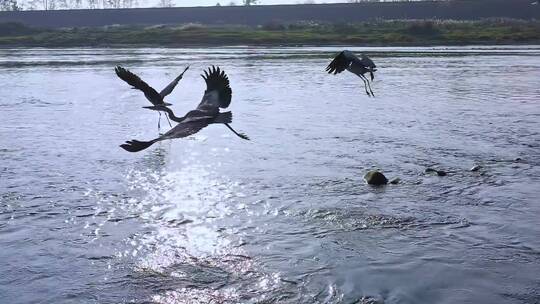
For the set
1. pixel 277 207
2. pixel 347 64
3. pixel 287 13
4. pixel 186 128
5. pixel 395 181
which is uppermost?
pixel 287 13

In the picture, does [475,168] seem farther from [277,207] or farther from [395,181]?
[277,207]

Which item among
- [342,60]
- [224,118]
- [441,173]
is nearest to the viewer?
[224,118]

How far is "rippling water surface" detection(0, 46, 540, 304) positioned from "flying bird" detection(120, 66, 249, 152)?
1433mm

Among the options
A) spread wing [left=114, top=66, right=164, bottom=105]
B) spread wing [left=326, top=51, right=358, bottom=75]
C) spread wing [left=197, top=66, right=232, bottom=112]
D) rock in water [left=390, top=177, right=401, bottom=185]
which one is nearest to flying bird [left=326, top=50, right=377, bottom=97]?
spread wing [left=326, top=51, right=358, bottom=75]

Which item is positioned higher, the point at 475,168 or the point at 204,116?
the point at 204,116

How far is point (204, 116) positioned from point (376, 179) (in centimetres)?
357

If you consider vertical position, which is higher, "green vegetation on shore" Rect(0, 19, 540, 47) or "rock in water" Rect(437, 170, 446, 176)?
"green vegetation on shore" Rect(0, 19, 540, 47)

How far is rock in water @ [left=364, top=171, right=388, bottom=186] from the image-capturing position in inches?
428

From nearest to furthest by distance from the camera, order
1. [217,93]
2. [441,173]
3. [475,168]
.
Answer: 1. [217,93]
2. [441,173]
3. [475,168]

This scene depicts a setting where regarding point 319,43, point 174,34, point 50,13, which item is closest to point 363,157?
point 319,43

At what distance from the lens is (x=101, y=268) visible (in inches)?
296

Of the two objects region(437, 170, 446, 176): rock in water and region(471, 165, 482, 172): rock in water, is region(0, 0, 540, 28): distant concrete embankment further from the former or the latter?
region(437, 170, 446, 176): rock in water

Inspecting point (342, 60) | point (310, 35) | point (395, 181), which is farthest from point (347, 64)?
point (310, 35)

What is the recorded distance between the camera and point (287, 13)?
9231 centimetres
